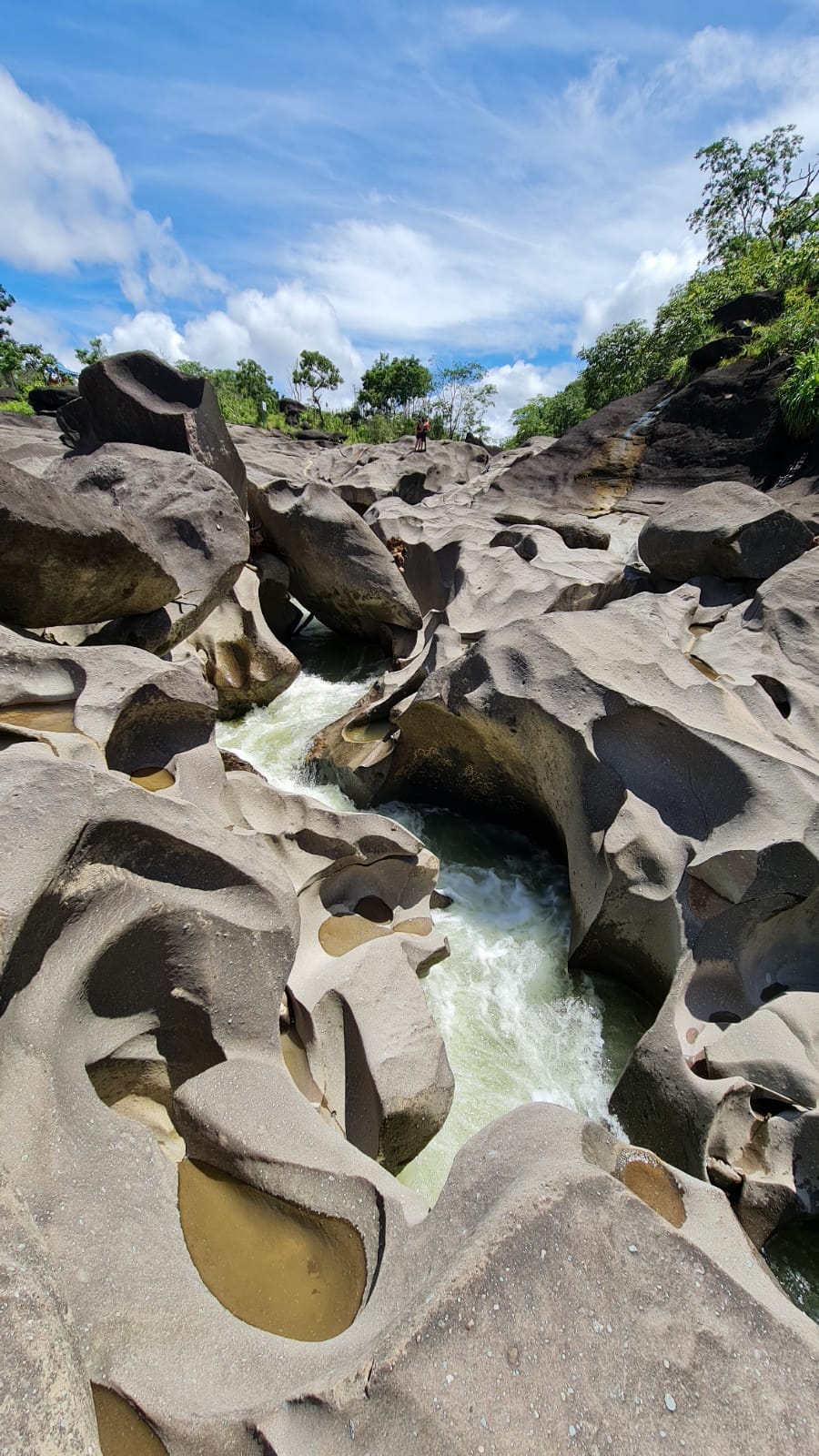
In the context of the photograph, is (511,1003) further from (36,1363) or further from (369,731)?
(369,731)

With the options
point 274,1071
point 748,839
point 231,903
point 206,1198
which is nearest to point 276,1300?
point 206,1198

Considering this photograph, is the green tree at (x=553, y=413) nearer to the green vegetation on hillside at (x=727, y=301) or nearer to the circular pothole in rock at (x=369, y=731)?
the green vegetation on hillside at (x=727, y=301)

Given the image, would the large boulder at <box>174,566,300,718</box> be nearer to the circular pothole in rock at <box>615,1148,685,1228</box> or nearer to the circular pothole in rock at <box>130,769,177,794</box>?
the circular pothole in rock at <box>130,769,177,794</box>

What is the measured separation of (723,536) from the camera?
710 centimetres

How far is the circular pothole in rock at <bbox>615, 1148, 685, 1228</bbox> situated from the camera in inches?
82.3

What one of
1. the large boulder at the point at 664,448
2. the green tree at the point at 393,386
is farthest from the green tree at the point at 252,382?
the large boulder at the point at 664,448

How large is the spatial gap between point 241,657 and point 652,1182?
703cm

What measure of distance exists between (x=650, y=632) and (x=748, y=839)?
1.94 meters

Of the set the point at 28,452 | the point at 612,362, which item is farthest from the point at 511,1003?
the point at 612,362

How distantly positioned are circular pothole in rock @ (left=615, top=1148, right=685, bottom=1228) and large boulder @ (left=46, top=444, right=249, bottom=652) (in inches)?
222

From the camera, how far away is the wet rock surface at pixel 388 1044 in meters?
1.56

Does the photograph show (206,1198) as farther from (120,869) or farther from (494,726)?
(494,726)

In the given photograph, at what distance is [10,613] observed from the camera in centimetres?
506

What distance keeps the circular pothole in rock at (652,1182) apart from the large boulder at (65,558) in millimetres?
5197
